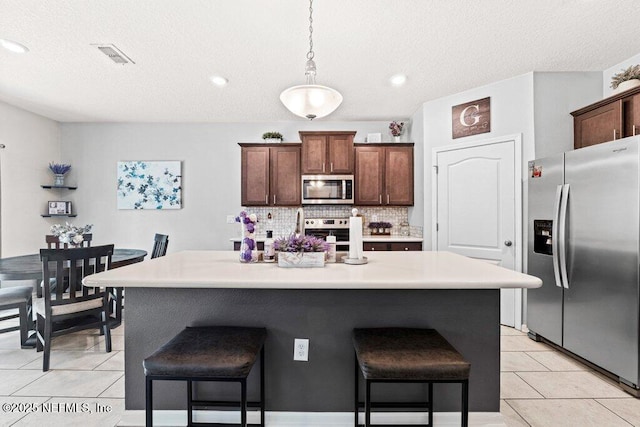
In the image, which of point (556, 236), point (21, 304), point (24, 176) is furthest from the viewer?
point (24, 176)

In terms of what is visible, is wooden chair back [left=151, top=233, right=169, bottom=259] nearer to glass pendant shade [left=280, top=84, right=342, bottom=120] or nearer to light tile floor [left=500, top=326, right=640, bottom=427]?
glass pendant shade [left=280, top=84, right=342, bottom=120]

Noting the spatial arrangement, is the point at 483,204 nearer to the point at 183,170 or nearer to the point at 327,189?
the point at 327,189

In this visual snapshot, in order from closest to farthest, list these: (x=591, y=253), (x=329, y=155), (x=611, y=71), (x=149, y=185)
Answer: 1. (x=591, y=253)
2. (x=611, y=71)
3. (x=329, y=155)
4. (x=149, y=185)

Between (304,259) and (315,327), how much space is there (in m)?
0.39

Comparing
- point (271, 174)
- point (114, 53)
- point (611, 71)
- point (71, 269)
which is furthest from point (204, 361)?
point (611, 71)

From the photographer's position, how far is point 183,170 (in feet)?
16.5

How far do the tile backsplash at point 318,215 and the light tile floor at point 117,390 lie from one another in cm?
239

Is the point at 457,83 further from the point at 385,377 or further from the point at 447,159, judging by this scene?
the point at 385,377

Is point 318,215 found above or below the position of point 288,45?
below

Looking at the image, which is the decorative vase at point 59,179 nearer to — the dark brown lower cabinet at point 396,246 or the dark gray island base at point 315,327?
the dark gray island base at point 315,327

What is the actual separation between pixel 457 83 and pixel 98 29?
3.45m

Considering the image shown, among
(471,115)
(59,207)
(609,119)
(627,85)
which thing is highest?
(471,115)

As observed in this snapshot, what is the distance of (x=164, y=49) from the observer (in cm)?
279

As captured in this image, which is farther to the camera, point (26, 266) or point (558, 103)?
point (558, 103)
